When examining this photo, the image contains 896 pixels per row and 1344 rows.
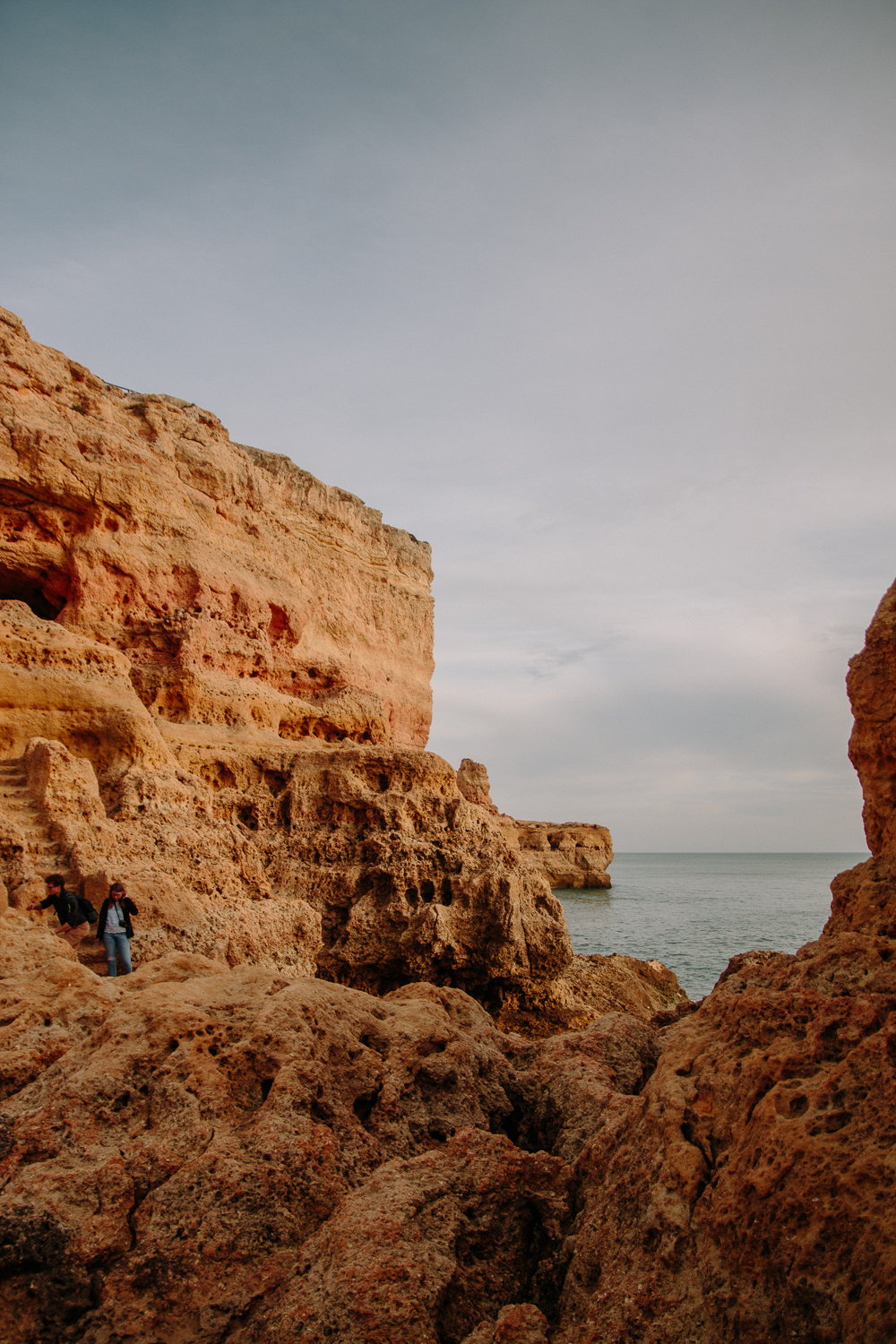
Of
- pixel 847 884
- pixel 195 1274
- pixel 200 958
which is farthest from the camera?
pixel 200 958

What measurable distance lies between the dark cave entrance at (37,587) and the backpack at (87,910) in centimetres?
1000

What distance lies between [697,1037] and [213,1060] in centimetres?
266

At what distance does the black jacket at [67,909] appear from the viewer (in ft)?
24.2

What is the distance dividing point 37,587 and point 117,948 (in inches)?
458

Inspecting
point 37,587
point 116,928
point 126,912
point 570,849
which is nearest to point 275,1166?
point 116,928

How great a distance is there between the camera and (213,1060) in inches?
165

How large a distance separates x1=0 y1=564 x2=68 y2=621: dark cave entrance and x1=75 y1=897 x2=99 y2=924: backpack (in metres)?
10.00

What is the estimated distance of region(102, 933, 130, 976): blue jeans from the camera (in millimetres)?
7195

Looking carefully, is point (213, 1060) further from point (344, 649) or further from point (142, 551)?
point (344, 649)

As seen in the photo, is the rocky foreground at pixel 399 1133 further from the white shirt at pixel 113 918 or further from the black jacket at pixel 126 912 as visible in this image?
the white shirt at pixel 113 918

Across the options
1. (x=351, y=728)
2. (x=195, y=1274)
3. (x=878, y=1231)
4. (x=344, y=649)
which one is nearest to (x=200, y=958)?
(x=195, y=1274)

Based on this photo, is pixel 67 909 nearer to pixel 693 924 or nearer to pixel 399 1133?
pixel 399 1133

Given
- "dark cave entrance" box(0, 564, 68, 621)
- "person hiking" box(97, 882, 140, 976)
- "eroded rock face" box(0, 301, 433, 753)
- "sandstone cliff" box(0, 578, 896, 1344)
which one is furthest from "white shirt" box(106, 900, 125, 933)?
"dark cave entrance" box(0, 564, 68, 621)

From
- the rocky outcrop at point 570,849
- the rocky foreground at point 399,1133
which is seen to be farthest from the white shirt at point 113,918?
the rocky outcrop at point 570,849
